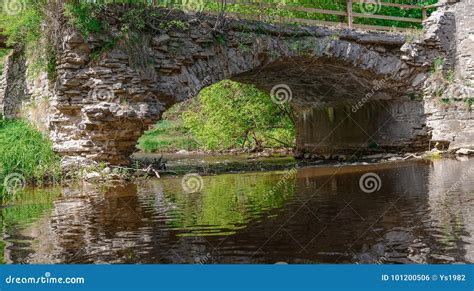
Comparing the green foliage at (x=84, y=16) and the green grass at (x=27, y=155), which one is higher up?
the green foliage at (x=84, y=16)

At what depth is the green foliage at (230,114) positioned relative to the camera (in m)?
23.6

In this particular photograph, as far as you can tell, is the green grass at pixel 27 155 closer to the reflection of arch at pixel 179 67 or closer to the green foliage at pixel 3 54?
the reflection of arch at pixel 179 67

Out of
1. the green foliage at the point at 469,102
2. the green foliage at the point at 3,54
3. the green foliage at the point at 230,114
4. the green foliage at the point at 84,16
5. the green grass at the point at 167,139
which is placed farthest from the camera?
the green grass at the point at 167,139

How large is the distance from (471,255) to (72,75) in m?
11.1

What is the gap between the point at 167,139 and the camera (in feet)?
118

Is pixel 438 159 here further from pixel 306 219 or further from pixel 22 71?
pixel 22 71

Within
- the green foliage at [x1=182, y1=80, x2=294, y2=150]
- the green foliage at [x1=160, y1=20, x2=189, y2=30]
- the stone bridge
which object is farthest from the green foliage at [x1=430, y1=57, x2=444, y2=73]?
the green foliage at [x1=160, y1=20, x2=189, y2=30]

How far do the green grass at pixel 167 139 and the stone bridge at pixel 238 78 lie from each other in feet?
39.6

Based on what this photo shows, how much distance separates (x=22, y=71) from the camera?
1642 cm

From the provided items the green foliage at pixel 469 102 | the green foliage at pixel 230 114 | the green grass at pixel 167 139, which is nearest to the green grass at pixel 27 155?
the green foliage at pixel 230 114

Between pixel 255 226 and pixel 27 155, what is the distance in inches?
323

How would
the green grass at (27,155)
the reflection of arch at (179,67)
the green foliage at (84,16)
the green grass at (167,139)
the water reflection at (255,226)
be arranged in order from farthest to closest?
the green grass at (167,139) → the reflection of arch at (179,67) → the green foliage at (84,16) → the green grass at (27,155) → the water reflection at (255,226)

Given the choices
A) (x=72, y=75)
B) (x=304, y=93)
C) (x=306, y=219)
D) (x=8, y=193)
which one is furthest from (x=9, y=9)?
(x=304, y=93)

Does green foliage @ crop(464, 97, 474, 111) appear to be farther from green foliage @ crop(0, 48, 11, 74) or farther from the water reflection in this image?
green foliage @ crop(0, 48, 11, 74)
